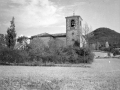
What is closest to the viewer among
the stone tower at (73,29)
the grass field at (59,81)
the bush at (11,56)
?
the grass field at (59,81)

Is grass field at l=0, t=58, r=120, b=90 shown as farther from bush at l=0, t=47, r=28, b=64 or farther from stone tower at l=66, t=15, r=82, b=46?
stone tower at l=66, t=15, r=82, b=46

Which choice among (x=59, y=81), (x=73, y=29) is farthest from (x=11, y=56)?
(x=73, y=29)

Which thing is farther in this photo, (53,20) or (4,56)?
(4,56)

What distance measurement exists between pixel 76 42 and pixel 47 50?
14418 millimetres

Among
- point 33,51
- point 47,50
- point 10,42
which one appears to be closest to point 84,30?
point 47,50

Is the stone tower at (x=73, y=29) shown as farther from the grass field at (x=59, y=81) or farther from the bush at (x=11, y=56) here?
the grass field at (x=59, y=81)

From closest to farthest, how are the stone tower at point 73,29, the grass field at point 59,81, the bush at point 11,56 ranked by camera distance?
the grass field at point 59,81, the bush at point 11,56, the stone tower at point 73,29

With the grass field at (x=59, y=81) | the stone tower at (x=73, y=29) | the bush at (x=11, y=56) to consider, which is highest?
the stone tower at (x=73, y=29)

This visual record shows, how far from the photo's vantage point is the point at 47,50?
19.5 meters

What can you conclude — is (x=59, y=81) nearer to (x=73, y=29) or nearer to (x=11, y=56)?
(x=11, y=56)

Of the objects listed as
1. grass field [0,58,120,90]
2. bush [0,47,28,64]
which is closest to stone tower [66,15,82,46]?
bush [0,47,28,64]

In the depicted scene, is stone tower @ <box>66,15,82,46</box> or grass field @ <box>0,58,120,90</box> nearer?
grass field @ <box>0,58,120,90</box>

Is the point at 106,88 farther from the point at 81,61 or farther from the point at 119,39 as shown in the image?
the point at 119,39

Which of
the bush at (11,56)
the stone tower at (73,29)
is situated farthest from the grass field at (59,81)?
the stone tower at (73,29)
